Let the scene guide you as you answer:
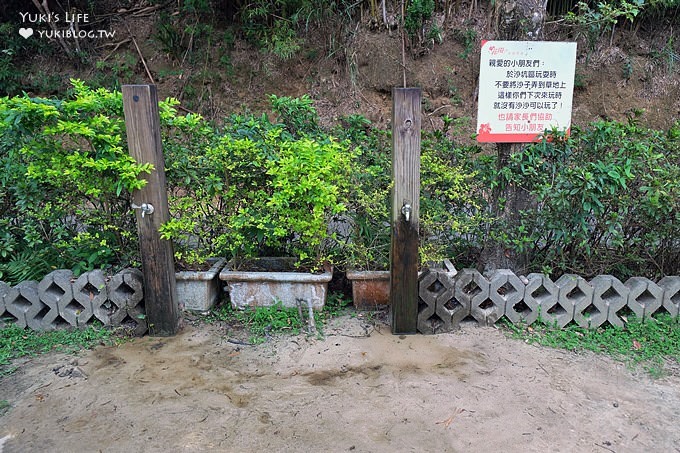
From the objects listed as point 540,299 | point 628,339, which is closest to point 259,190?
point 540,299

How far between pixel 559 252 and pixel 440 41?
21.9 feet

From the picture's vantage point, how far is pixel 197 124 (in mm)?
3773

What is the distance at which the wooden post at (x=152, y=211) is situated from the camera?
3195mm

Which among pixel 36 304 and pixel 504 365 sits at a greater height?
pixel 36 304

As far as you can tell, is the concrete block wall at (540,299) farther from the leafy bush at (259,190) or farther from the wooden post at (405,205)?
the leafy bush at (259,190)

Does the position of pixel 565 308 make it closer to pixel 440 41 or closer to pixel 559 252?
pixel 559 252

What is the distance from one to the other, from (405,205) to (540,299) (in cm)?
122

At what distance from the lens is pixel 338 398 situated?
9.04 feet

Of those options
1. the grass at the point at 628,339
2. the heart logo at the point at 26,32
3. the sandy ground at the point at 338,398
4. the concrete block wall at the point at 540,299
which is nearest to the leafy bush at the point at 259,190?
the sandy ground at the point at 338,398

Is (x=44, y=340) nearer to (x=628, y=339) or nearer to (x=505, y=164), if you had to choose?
(x=505, y=164)

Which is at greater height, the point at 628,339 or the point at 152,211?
the point at 152,211

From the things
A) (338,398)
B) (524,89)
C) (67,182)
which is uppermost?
(524,89)

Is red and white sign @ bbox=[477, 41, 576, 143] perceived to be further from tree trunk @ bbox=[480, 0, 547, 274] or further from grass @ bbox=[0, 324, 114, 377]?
grass @ bbox=[0, 324, 114, 377]

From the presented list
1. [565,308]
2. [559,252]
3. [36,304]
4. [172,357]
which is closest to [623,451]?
[565,308]
